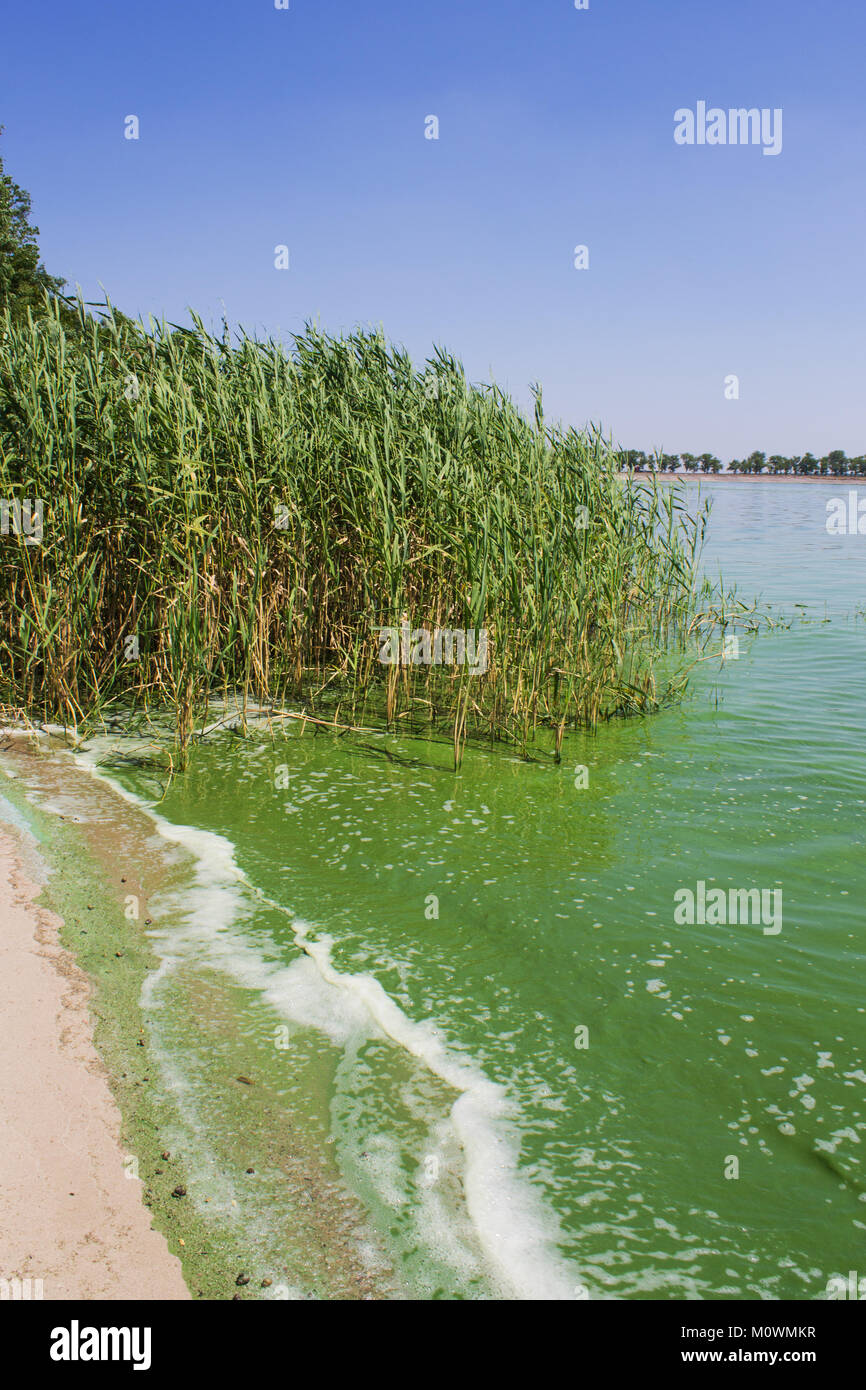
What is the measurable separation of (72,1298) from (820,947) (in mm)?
3689

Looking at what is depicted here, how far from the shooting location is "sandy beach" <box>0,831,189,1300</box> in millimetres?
2654

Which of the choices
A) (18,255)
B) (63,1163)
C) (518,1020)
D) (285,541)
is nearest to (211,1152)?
(63,1163)

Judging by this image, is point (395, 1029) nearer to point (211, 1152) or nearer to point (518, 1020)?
point (518, 1020)

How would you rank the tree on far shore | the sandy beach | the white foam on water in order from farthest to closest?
the tree on far shore → the white foam on water → the sandy beach

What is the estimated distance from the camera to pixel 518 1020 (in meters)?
4.13

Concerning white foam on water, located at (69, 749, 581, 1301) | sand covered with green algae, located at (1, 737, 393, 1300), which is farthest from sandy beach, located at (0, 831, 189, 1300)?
white foam on water, located at (69, 749, 581, 1301)

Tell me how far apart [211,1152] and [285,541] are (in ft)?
20.7

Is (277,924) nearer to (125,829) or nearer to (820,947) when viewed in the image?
(125,829)

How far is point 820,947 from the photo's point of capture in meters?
4.70

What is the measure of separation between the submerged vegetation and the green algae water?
3.84 feet

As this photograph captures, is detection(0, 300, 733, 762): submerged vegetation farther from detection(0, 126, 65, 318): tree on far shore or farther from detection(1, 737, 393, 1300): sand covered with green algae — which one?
detection(0, 126, 65, 318): tree on far shore

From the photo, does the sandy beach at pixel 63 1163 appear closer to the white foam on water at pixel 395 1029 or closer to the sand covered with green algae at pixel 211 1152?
the sand covered with green algae at pixel 211 1152

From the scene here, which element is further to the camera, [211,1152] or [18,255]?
[18,255]

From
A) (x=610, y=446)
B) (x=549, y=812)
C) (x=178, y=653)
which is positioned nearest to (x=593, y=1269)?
(x=549, y=812)
